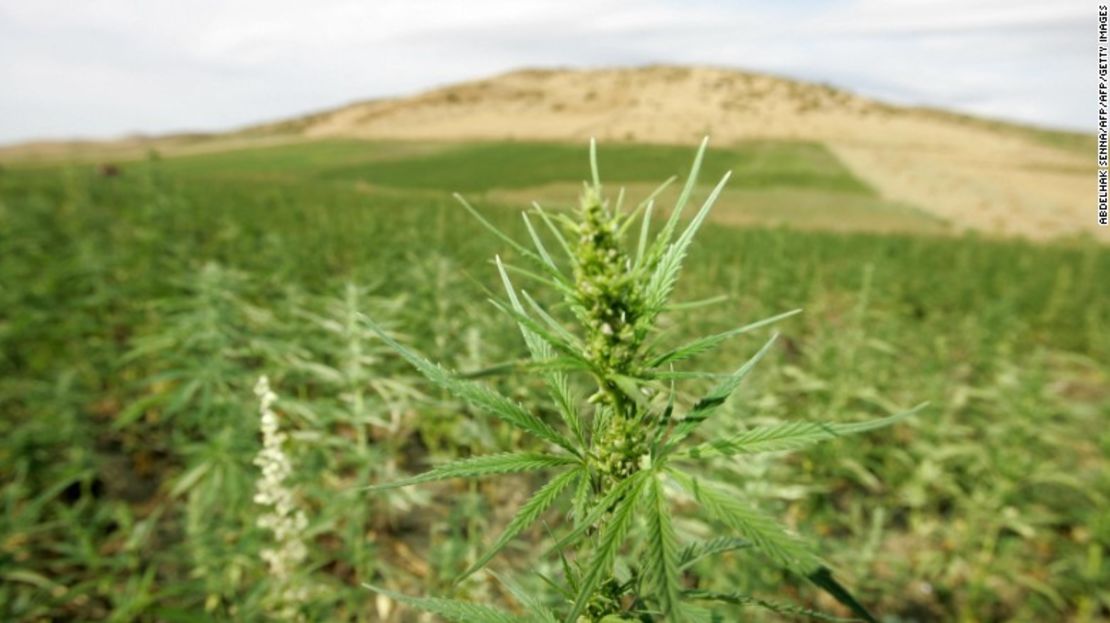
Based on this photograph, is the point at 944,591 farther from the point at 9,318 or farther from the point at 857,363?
the point at 9,318

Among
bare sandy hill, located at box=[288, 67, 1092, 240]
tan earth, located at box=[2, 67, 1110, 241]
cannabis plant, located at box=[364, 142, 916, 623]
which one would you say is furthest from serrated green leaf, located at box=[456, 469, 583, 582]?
tan earth, located at box=[2, 67, 1110, 241]

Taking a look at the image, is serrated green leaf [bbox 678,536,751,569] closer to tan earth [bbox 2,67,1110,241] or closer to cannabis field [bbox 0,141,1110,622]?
cannabis field [bbox 0,141,1110,622]

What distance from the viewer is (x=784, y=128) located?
52.2m

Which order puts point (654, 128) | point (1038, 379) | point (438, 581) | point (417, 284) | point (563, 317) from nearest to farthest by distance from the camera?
point (438, 581)
point (1038, 379)
point (417, 284)
point (563, 317)
point (654, 128)

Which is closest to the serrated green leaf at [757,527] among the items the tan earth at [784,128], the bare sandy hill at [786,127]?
the bare sandy hill at [786,127]

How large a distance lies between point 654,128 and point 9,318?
3479cm

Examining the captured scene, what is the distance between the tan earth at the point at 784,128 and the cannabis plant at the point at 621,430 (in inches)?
1066

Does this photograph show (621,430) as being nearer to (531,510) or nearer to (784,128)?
(531,510)

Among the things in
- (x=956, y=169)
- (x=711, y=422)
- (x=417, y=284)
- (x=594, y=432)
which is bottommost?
(x=956, y=169)

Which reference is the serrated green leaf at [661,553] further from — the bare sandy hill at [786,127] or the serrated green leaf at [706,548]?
the bare sandy hill at [786,127]

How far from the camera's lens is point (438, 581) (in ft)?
12.6

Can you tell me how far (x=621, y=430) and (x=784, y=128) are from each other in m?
56.9

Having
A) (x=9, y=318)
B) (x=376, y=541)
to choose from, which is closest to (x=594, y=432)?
(x=376, y=541)

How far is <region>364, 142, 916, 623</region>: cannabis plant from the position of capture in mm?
697
